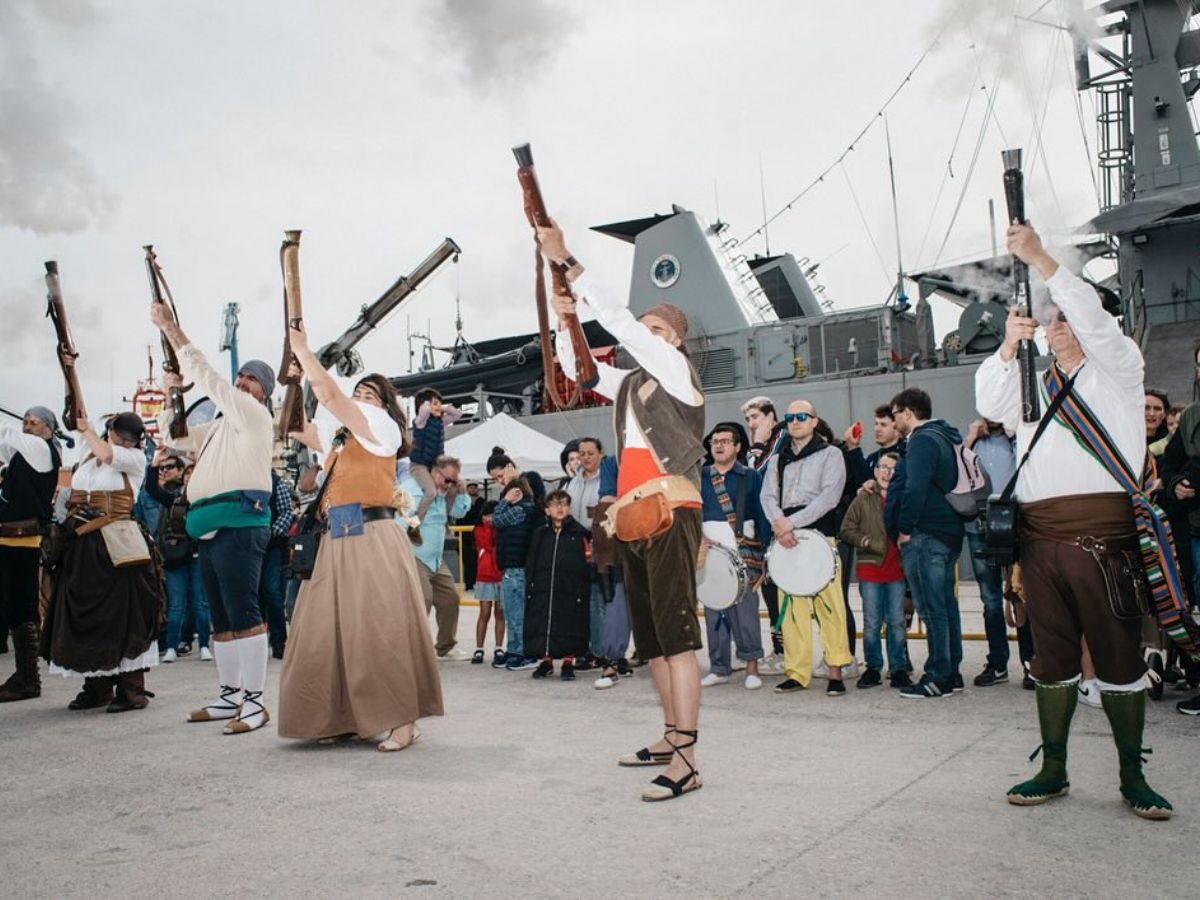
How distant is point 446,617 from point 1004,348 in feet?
19.5

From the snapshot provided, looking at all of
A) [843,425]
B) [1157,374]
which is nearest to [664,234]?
[843,425]

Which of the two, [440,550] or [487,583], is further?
[487,583]

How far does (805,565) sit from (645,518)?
2745 mm

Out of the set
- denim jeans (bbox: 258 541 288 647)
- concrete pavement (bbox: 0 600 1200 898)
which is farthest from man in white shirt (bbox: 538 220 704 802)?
denim jeans (bbox: 258 541 288 647)

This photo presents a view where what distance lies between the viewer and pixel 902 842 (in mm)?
3189

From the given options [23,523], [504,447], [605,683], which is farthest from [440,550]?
[504,447]

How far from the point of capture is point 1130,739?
3527 millimetres

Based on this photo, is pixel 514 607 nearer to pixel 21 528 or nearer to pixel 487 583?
pixel 487 583

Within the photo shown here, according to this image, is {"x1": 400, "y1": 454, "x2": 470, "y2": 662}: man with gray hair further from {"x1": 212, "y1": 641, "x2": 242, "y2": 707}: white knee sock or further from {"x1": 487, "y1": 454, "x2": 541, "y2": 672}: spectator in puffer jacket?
{"x1": 212, "y1": 641, "x2": 242, "y2": 707}: white knee sock

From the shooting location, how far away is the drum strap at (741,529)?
696cm

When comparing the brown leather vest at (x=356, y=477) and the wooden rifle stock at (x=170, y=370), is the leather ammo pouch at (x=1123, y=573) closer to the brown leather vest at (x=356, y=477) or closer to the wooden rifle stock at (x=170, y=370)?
the brown leather vest at (x=356, y=477)

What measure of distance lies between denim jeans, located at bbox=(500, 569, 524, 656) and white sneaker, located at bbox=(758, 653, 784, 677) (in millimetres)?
1914

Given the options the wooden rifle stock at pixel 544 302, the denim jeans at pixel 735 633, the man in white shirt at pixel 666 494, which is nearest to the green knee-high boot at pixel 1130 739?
the man in white shirt at pixel 666 494

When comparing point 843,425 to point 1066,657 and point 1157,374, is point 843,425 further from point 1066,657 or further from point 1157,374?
point 1066,657
